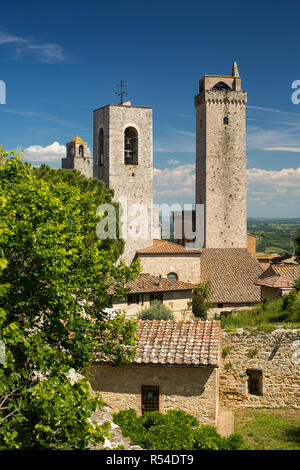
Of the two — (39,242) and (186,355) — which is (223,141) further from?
(39,242)

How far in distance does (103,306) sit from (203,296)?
63.4ft

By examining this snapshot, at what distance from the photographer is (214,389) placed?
12469mm

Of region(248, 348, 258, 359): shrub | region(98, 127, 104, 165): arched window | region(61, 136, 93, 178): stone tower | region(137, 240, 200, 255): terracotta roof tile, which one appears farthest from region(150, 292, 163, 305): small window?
region(61, 136, 93, 178): stone tower

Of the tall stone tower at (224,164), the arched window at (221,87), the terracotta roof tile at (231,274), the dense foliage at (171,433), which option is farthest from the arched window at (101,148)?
the dense foliage at (171,433)

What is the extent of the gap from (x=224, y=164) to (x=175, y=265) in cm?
1637

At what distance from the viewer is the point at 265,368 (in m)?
15.0

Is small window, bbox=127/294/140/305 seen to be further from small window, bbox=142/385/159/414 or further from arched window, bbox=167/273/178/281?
small window, bbox=142/385/159/414

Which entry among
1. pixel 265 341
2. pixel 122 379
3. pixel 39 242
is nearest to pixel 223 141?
pixel 265 341

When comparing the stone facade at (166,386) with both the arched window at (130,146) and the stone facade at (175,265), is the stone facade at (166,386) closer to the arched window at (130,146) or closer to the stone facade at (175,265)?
the stone facade at (175,265)

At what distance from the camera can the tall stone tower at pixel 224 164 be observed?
147 feet

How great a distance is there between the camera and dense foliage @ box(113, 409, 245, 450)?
9719mm

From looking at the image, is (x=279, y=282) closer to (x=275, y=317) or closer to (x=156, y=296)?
(x=275, y=317)

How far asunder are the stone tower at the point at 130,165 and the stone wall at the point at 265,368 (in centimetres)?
1723

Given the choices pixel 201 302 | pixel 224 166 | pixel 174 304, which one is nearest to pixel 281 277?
pixel 201 302
